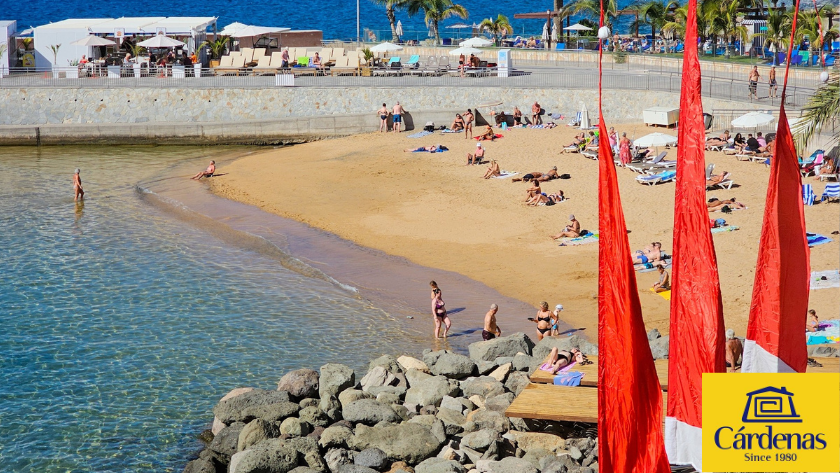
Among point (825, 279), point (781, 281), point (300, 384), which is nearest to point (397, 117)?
point (825, 279)

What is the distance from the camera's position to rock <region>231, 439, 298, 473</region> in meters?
10.1

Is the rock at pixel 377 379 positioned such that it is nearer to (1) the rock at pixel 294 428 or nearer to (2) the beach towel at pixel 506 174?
(1) the rock at pixel 294 428

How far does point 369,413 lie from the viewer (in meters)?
11.4

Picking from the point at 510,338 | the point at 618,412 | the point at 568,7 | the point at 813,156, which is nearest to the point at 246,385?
the point at 510,338

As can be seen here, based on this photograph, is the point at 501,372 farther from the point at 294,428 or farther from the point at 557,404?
the point at 294,428

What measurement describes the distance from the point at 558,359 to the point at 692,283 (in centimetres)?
586

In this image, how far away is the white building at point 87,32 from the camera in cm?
3972

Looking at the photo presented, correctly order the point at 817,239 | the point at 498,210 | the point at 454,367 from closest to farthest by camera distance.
Result: 1. the point at 454,367
2. the point at 817,239
3. the point at 498,210

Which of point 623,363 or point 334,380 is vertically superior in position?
point 623,363

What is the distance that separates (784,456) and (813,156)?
1855 centimetres

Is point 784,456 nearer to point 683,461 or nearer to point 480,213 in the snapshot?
point 683,461

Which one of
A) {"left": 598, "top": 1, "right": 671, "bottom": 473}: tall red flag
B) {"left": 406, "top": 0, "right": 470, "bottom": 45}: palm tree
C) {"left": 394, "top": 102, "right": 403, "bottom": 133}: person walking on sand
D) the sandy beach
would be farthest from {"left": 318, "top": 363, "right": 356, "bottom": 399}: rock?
{"left": 406, "top": 0, "right": 470, "bottom": 45}: palm tree

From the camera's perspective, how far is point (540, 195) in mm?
22156

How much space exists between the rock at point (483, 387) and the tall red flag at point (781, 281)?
18.6 ft
